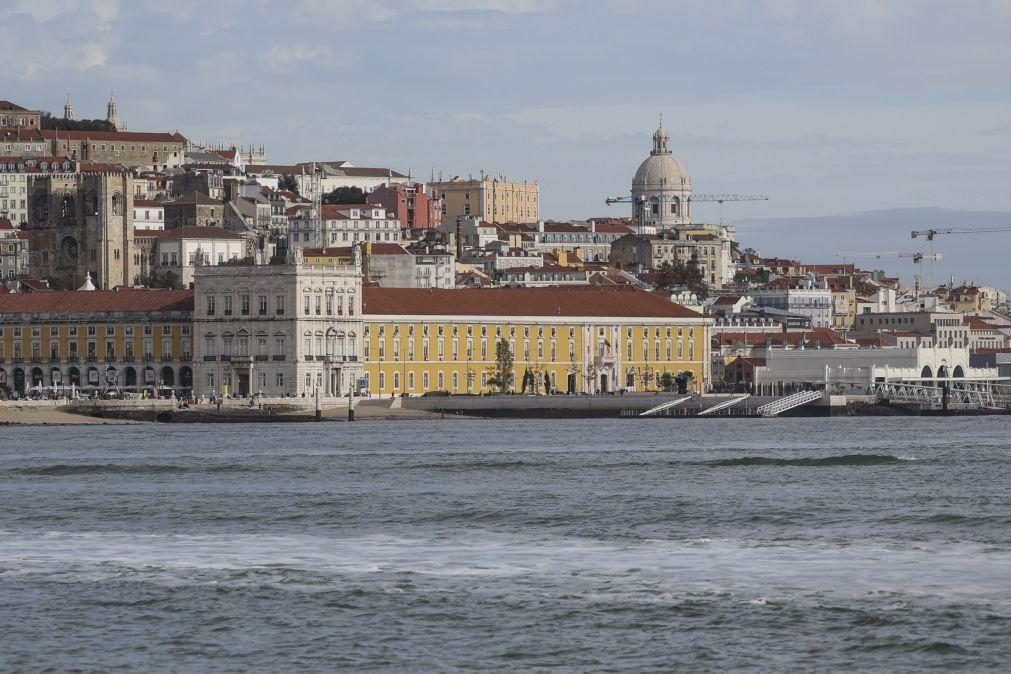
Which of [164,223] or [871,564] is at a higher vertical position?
[164,223]

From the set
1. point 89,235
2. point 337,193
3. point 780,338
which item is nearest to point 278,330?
point 780,338

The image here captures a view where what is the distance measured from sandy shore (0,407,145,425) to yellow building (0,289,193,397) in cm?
1368

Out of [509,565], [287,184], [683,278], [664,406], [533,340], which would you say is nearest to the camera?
[509,565]

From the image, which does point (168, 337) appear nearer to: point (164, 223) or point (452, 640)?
point (164, 223)

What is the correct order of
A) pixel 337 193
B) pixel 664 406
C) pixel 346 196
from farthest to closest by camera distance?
1. pixel 337 193
2. pixel 346 196
3. pixel 664 406

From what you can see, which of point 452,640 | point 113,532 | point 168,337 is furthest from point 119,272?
point 452,640

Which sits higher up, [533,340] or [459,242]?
[459,242]

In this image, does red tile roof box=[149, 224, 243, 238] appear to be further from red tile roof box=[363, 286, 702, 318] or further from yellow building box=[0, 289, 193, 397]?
yellow building box=[0, 289, 193, 397]

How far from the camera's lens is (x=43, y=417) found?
8812 centimetres

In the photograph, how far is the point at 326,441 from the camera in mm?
72500

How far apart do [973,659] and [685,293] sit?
126161 mm

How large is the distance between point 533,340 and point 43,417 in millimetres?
27082

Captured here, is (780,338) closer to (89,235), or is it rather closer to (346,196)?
(89,235)

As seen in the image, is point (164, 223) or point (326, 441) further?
point (164, 223)
